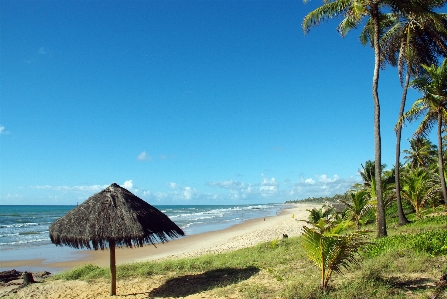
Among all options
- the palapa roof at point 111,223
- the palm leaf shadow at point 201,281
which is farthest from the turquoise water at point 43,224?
the palm leaf shadow at point 201,281

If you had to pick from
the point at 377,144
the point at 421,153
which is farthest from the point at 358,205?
the point at 421,153

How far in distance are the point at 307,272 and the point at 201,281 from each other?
2.49m

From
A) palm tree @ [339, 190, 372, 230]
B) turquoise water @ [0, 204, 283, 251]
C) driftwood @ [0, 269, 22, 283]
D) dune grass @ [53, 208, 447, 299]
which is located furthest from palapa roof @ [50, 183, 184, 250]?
turquoise water @ [0, 204, 283, 251]

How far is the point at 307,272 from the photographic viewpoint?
803 centimetres

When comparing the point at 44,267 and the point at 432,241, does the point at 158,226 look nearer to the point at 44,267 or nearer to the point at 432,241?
the point at 432,241

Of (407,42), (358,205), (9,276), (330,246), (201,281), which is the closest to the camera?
(330,246)

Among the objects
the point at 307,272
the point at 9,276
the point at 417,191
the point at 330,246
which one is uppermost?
the point at 417,191

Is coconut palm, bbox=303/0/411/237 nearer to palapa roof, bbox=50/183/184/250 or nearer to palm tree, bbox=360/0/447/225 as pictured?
palm tree, bbox=360/0/447/225

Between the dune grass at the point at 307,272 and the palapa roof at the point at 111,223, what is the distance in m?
1.73

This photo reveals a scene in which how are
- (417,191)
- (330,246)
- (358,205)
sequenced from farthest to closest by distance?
(417,191) < (358,205) < (330,246)

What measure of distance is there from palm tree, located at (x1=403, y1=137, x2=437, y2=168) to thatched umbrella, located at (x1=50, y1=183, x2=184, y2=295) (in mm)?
32931

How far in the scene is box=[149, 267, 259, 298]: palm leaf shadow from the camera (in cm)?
796

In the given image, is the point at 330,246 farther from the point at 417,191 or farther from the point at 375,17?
the point at 417,191

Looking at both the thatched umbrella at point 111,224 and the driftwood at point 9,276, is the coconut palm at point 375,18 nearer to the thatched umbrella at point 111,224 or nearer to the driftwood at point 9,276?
the thatched umbrella at point 111,224
